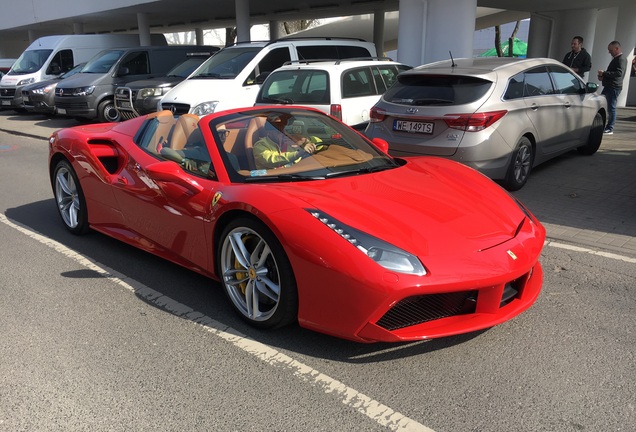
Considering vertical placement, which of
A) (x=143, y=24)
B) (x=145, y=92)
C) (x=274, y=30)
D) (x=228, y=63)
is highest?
(x=143, y=24)

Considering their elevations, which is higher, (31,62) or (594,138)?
(31,62)

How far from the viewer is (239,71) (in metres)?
10.4

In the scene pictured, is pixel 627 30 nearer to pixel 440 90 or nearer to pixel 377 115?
pixel 440 90

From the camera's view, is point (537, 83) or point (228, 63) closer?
point (537, 83)

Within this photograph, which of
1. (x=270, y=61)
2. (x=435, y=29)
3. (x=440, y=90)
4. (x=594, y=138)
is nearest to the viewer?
(x=440, y=90)

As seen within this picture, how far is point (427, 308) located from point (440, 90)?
414cm

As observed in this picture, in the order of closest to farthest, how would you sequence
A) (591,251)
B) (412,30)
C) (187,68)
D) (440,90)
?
(591,251)
(440,90)
(412,30)
(187,68)

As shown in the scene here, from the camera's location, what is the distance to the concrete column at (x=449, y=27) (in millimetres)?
11172

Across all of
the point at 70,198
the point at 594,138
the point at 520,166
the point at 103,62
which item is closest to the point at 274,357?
the point at 70,198

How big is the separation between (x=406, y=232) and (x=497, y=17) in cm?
2555

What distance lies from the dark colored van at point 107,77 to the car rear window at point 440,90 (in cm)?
915

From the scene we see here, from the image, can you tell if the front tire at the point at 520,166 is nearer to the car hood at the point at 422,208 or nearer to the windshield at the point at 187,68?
the car hood at the point at 422,208

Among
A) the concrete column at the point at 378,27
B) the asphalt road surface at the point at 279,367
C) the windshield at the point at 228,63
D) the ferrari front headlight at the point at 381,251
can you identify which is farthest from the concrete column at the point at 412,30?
the concrete column at the point at 378,27

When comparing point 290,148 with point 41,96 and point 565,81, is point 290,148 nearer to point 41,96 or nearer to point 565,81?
point 565,81
